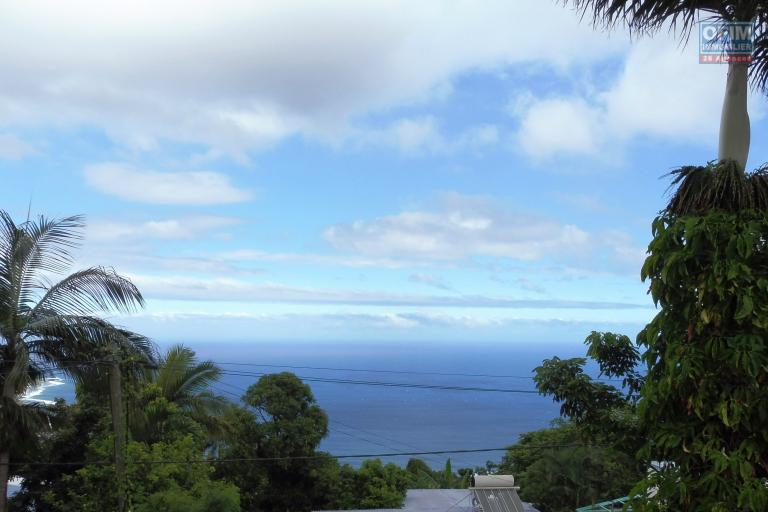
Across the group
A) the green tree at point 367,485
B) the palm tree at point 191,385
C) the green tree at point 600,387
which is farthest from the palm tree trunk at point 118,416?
the green tree at point 367,485

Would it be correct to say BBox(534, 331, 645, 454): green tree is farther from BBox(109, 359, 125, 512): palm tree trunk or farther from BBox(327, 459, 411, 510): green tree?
BBox(327, 459, 411, 510): green tree

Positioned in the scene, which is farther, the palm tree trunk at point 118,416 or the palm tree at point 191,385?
the palm tree at point 191,385

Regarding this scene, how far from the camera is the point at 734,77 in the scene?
5.56 metres

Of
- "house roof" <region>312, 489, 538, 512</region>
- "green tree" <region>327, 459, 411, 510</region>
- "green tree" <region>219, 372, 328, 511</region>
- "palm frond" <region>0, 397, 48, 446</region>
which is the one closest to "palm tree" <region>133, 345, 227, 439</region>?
"green tree" <region>219, 372, 328, 511</region>

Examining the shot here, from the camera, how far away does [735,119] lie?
5473 mm

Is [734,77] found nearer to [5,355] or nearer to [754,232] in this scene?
[754,232]

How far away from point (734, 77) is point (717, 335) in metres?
2.13

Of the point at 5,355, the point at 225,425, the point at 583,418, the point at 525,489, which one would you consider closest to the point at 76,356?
the point at 5,355

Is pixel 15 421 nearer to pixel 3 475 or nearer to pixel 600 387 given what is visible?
pixel 3 475

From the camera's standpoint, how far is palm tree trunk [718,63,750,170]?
541 centimetres

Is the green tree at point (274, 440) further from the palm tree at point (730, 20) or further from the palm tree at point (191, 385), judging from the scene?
the palm tree at point (730, 20)

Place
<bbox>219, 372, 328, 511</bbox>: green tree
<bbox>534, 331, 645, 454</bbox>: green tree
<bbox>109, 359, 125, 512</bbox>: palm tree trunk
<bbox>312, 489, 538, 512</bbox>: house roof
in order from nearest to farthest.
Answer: <bbox>534, 331, 645, 454</bbox>: green tree
<bbox>109, 359, 125, 512</bbox>: palm tree trunk
<bbox>312, 489, 538, 512</bbox>: house roof
<bbox>219, 372, 328, 511</bbox>: green tree

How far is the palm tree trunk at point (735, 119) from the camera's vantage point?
17.8 ft

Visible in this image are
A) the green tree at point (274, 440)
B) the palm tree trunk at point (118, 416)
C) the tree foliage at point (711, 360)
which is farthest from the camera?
the green tree at point (274, 440)
